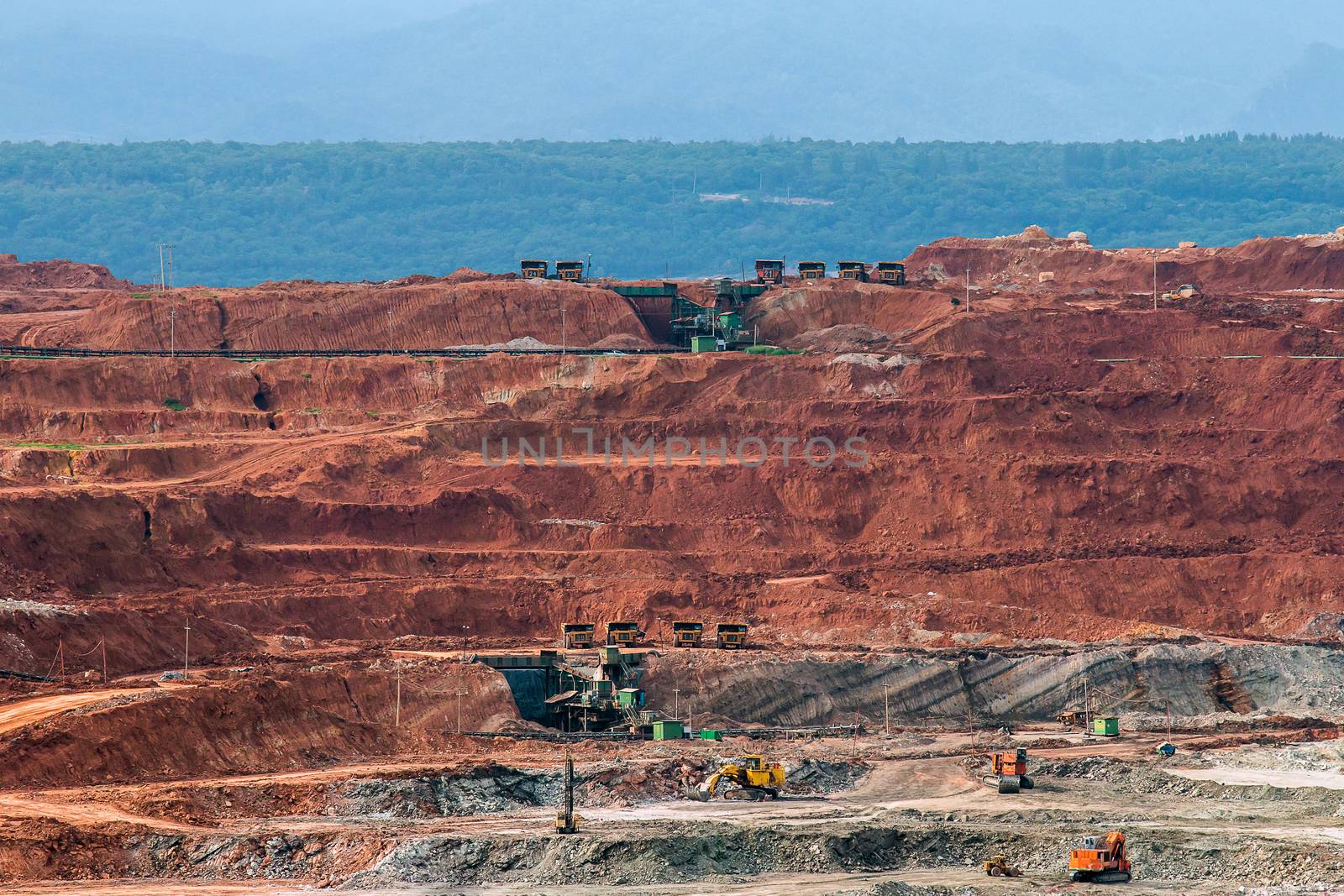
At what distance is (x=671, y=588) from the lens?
11444cm

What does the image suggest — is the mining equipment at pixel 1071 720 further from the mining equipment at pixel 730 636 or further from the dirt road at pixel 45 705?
the dirt road at pixel 45 705

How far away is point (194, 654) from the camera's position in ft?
321

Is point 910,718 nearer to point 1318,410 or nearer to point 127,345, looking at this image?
point 1318,410

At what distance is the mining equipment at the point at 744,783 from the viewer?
267 ft

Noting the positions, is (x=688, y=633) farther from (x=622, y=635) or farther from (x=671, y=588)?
(x=671, y=588)

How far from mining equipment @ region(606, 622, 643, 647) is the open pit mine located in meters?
0.27

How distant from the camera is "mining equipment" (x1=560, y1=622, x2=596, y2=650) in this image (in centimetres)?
10394

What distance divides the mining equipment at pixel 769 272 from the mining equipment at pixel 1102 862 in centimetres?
9137

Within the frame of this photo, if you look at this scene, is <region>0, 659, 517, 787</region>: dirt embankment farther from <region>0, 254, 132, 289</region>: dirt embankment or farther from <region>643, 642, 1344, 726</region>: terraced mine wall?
<region>0, 254, 132, 289</region>: dirt embankment

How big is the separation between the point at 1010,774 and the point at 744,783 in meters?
9.33

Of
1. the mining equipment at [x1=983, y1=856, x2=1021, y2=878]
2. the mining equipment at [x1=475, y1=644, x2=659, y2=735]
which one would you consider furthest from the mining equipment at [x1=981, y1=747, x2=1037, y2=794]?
the mining equipment at [x1=475, y1=644, x2=659, y2=735]

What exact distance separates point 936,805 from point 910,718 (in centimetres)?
1904

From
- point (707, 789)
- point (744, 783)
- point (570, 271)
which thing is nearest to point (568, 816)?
point (707, 789)

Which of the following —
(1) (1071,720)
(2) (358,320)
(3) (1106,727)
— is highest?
(2) (358,320)
